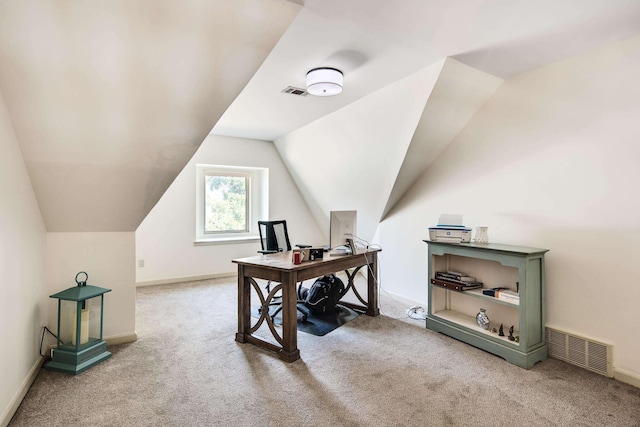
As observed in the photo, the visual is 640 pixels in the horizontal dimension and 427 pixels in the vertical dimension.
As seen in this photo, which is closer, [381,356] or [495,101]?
[381,356]

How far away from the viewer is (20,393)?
1.97m

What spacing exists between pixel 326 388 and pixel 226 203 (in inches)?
162

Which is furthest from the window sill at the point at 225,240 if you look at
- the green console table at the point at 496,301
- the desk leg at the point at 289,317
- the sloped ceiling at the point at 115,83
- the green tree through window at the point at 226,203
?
the green console table at the point at 496,301

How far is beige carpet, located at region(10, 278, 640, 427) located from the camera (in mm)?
1841

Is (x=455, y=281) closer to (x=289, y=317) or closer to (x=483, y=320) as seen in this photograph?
(x=483, y=320)

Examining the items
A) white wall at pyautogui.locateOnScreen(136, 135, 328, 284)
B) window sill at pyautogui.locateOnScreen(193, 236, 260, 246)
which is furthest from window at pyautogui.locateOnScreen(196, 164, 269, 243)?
white wall at pyautogui.locateOnScreen(136, 135, 328, 284)

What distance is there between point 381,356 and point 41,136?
2.84 metres

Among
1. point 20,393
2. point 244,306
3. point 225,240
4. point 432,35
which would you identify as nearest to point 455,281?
point 244,306

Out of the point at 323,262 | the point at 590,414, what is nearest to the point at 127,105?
the point at 323,262

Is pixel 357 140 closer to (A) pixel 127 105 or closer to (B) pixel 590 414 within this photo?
(A) pixel 127 105

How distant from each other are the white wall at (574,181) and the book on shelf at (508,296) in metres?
0.33

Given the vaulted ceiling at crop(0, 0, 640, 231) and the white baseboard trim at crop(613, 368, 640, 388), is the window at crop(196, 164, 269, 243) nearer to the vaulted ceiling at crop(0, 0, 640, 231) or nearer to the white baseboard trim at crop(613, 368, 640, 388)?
the vaulted ceiling at crop(0, 0, 640, 231)

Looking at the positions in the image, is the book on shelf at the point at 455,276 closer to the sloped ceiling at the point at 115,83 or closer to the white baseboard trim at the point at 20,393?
the sloped ceiling at the point at 115,83

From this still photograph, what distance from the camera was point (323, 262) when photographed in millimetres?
2881
